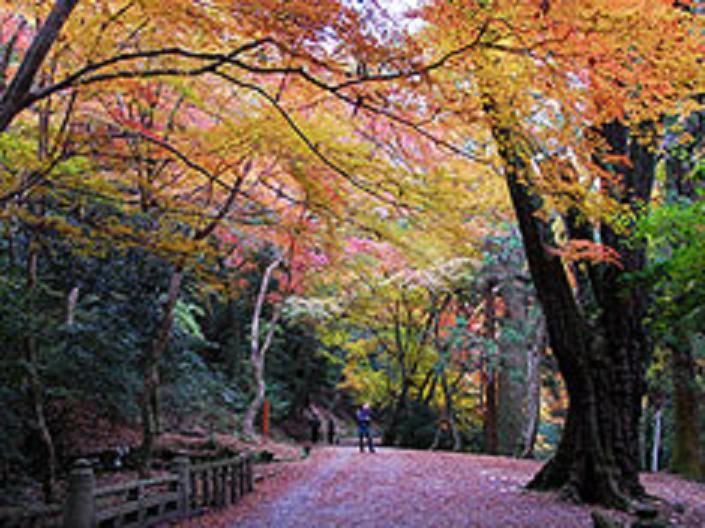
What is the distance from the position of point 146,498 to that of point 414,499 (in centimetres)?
382

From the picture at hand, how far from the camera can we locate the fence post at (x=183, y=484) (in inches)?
290

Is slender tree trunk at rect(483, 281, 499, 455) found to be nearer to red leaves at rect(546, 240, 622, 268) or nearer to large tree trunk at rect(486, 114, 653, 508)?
large tree trunk at rect(486, 114, 653, 508)

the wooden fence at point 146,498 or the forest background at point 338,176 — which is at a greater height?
the forest background at point 338,176

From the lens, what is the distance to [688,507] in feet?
27.8

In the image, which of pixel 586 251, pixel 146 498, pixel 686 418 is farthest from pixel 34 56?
pixel 686 418

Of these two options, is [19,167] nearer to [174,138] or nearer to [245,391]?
[174,138]

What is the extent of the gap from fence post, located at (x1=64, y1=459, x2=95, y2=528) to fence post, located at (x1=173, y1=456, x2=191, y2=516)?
6.54 feet

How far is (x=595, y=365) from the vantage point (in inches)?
332

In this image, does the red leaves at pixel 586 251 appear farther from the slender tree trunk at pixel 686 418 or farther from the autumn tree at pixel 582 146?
the slender tree trunk at pixel 686 418

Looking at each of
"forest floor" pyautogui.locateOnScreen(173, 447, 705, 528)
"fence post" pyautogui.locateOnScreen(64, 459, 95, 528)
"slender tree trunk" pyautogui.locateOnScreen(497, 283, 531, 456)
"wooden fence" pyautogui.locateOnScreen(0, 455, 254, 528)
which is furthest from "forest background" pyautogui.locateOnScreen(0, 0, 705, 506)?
"fence post" pyautogui.locateOnScreen(64, 459, 95, 528)

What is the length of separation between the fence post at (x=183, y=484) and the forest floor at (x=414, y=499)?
0.73ft

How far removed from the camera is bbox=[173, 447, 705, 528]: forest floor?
7.07m

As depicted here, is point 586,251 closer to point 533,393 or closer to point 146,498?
point 146,498

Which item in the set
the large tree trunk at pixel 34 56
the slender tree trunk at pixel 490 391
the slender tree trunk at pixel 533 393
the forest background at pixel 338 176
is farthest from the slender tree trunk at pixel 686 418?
the large tree trunk at pixel 34 56
